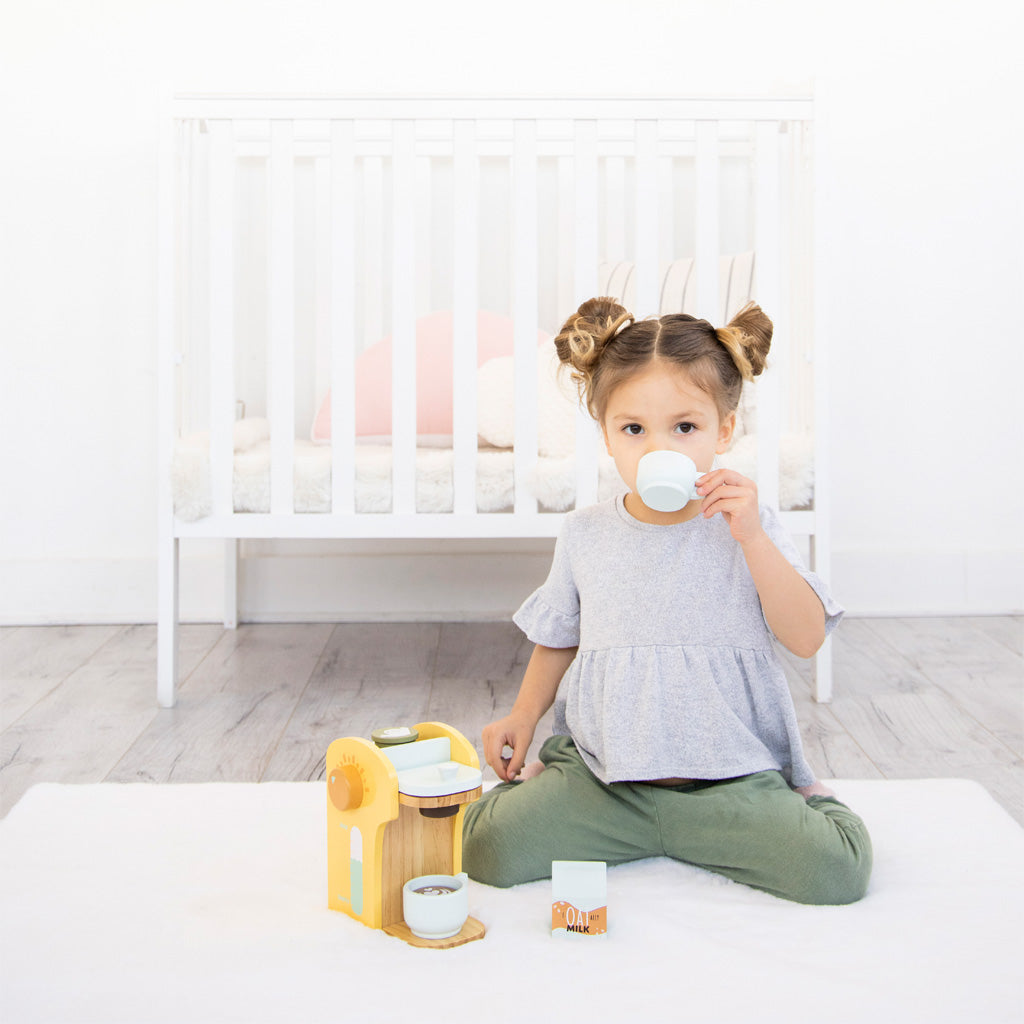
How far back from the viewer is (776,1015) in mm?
669

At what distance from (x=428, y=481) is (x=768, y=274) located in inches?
21.4

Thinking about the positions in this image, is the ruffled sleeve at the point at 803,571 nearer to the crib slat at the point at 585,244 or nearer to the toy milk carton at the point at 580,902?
the toy milk carton at the point at 580,902

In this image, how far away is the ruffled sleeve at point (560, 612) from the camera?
3.30 feet

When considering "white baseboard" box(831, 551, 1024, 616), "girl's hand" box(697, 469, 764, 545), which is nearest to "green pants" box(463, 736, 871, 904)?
"girl's hand" box(697, 469, 764, 545)

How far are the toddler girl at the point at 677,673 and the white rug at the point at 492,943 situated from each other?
0.04m

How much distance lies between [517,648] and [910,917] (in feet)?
3.55

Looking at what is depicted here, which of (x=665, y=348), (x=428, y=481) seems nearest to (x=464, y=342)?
(x=428, y=481)

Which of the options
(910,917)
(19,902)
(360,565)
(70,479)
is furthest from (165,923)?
(70,479)

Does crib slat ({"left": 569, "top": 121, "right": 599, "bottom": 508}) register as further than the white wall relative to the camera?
No

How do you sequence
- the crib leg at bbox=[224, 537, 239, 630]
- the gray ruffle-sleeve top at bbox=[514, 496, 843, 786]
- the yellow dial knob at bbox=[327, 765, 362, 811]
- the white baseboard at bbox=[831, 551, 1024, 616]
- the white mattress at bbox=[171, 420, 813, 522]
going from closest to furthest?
1. the yellow dial knob at bbox=[327, 765, 362, 811]
2. the gray ruffle-sleeve top at bbox=[514, 496, 843, 786]
3. the white mattress at bbox=[171, 420, 813, 522]
4. the crib leg at bbox=[224, 537, 239, 630]
5. the white baseboard at bbox=[831, 551, 1024, 616]

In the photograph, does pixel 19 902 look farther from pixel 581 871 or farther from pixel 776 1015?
pixel 776 1015

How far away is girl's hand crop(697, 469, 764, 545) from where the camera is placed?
854 millimetres

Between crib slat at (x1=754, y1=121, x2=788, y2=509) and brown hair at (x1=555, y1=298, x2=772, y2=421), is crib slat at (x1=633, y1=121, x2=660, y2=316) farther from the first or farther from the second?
brown hair at (x1=555, y1=298, x2=772, y2=421)

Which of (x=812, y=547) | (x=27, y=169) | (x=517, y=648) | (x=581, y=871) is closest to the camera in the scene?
(x=581, y=871)
